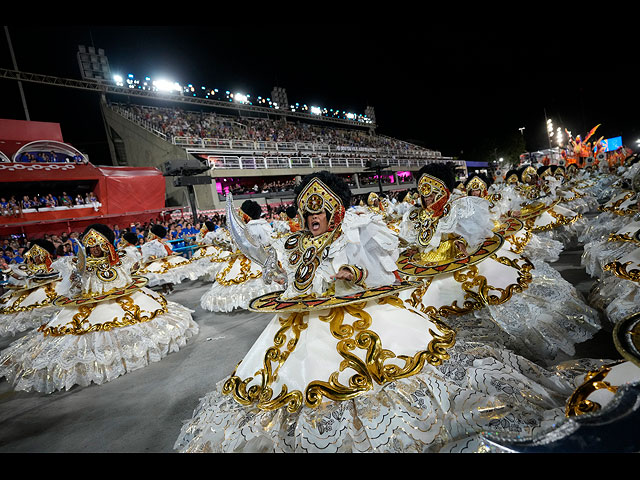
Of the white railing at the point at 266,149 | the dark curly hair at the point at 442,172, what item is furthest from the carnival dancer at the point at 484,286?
the white railing at the point at 266,149

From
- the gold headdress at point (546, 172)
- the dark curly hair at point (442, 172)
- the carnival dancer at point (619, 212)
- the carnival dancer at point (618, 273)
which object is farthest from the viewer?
the gold headdress at point (546, 172)

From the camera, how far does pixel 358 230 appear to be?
7.47ft

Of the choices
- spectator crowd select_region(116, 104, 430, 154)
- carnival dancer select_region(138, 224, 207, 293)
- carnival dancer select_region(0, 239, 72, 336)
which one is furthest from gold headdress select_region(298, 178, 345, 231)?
spectator crowd select_region(116, 104, 430, 154)

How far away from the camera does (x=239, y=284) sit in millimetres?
6754

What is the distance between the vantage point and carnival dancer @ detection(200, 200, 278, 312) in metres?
6.23

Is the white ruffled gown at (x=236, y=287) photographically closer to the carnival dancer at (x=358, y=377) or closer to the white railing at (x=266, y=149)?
the carnival dancer at (x=358, y=377)

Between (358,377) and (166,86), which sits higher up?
(166,86)

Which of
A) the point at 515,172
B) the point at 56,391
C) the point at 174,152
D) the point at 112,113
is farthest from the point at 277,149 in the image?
the point at 56,391

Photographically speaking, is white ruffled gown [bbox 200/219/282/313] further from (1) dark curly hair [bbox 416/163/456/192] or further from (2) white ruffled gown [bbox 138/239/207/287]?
(1) dark curly hair [bbox 416/163/456/192]

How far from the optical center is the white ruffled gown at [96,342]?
4062mm

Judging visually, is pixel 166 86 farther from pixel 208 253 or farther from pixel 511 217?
pixel 511 217

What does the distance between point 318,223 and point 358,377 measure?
1.14m

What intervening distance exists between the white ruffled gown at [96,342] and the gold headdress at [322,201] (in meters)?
3.49

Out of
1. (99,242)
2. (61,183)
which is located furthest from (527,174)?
(61,183)
